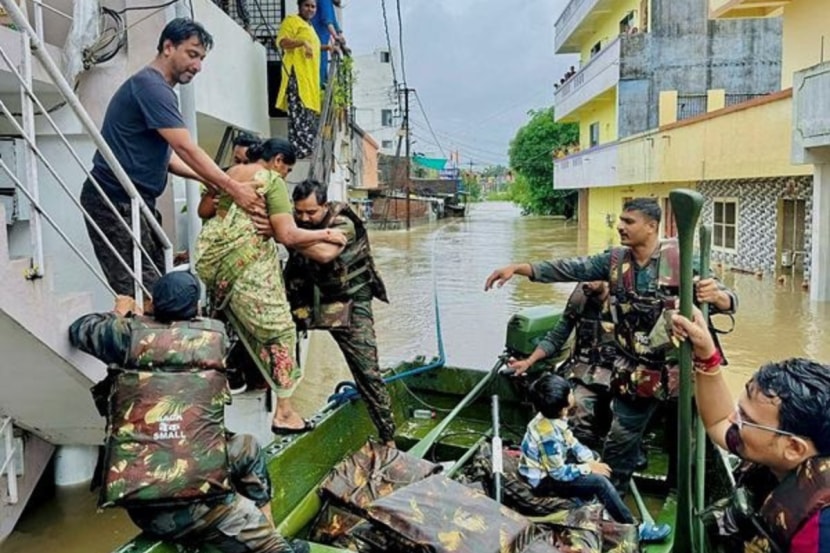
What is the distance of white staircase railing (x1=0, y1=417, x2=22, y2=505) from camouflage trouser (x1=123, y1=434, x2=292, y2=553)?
194 cm

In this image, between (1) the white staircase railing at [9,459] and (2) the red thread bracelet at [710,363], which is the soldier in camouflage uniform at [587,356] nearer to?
(2) the red thread bracelet at [710,363]

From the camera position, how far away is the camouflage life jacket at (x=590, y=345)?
416 cm

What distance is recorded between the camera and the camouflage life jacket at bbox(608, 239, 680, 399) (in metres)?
3.45

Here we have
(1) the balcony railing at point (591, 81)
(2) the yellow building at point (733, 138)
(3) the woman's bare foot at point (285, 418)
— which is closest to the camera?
(3) the woman's bare foot at point (285, 418)

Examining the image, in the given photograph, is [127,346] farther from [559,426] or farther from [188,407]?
[559,426]

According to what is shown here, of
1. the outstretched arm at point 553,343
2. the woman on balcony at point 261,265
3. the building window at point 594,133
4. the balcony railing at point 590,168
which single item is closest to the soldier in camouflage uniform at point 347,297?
the woman on balcony at point 261,265

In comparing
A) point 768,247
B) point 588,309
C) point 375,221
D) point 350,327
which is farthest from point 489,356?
point 375,221

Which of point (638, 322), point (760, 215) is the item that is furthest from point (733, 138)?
point (638, 322)

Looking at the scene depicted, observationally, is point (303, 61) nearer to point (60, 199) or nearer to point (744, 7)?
point (60, 199)

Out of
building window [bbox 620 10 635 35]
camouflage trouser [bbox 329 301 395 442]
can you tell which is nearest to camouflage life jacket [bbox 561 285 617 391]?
camouflage trouser [bbox 329 301 395 442]

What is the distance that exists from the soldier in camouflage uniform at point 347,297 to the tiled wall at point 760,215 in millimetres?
10552

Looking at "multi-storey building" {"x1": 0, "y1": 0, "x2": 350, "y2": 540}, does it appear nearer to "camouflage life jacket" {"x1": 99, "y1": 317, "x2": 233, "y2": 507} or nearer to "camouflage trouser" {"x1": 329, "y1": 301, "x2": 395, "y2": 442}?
"camouflage life jacket" {"x1": 99, "y1": 317, "x2": 233, "y2": 507}

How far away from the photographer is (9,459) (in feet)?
13.3

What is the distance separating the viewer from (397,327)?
1172cm
